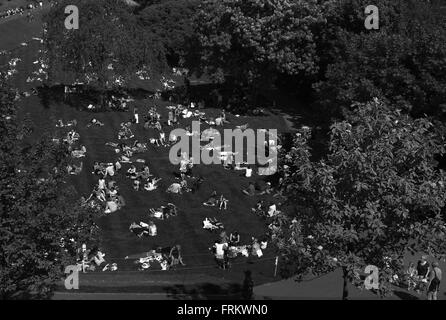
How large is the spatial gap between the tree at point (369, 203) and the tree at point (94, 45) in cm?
3638

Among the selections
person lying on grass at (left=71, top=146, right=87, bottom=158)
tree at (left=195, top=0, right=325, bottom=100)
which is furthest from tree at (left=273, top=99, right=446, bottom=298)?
tree at (left=195, top=0, right=325, bottom=100)

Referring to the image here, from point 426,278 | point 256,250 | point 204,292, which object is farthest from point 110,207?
point 426,278

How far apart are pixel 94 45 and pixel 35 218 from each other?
3457 cm

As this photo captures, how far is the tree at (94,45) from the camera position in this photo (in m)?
51.6

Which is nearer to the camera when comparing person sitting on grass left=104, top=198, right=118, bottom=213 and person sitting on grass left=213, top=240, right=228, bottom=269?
person sitting on grass left=213, top=240, right=228, bottom=269

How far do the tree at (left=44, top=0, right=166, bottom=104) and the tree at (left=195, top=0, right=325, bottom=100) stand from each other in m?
Result: 5.74

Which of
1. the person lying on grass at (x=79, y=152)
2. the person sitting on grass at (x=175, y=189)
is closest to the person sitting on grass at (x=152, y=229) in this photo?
the person sitting on grass at (x=175, y=189)

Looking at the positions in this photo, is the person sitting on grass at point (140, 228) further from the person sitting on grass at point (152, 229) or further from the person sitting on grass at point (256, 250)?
the person sitting on grass at point (256, 250)

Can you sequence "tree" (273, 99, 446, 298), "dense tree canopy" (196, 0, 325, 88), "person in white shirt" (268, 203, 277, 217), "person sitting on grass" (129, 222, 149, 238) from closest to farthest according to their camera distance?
"tree" (273, 99, 446, 298) < "person sitting on grass" (129, 222, 149, 238) < "person in white shirt" (268, 203, 277, 217) < "dense tree canopy" (196, 0, 325, 88)

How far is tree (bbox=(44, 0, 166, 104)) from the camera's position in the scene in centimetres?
5159

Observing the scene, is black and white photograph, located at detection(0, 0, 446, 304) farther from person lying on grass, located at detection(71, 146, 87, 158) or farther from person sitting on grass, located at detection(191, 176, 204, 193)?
person sitting on grass, located at detection(191, 176, 204, 193)

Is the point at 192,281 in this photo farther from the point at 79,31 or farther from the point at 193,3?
the point at 193,3

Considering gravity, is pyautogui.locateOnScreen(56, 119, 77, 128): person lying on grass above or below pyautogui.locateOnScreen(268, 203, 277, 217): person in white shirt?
above

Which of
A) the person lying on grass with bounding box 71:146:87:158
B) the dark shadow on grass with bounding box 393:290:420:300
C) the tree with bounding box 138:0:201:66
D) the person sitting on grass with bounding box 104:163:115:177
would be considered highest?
the tree with bounding box 138:0:201:66
